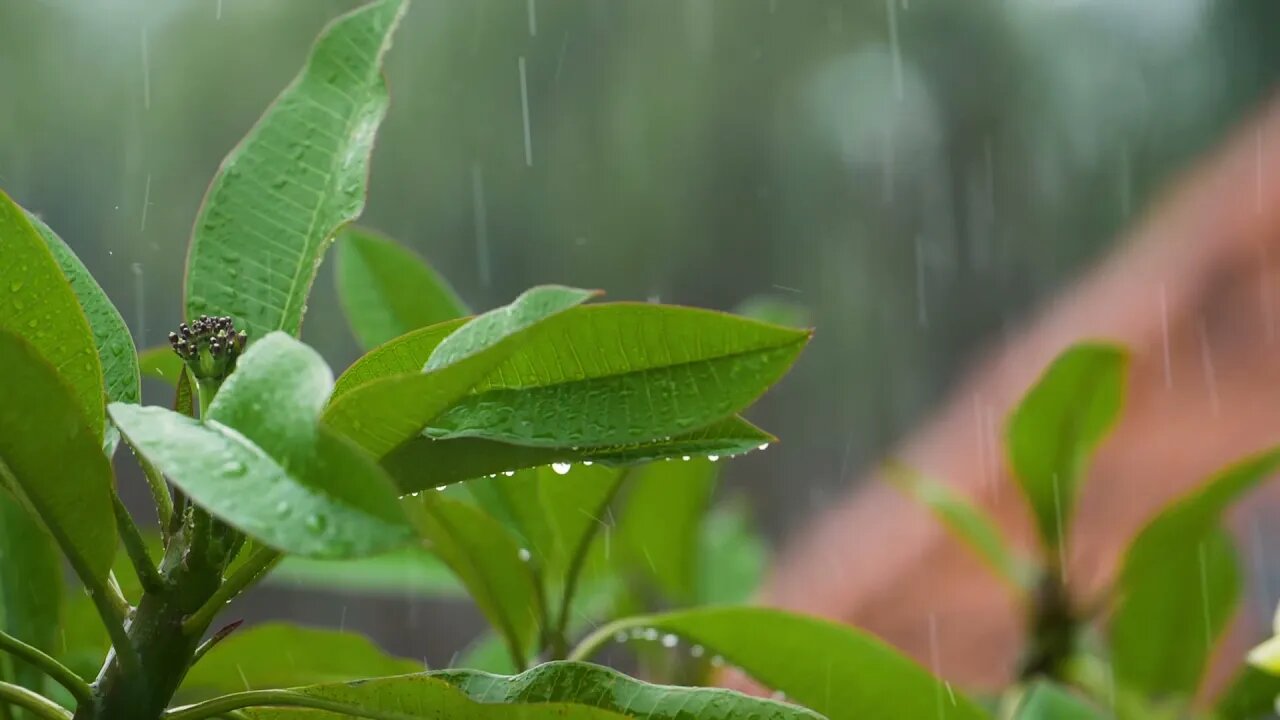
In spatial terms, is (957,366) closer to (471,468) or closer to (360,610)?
(360,610)

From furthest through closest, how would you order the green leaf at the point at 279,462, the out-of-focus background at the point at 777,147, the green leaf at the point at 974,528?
1. the out-of-focus background at the point at 777,147
2. the green leaf at the point at 974,528
3. the green leaf at the point at 279,462

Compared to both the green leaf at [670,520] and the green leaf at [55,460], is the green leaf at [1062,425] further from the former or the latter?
the green leaf at [55,460]

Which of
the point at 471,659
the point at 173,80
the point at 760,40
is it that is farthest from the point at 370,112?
the point at 760,40

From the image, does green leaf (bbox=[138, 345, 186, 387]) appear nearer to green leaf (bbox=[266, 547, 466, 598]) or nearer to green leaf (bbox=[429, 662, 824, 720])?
green leaf (bbox=[429, 662, 824, 720])

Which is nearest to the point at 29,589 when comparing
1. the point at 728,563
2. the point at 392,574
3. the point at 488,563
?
the point at 488,563

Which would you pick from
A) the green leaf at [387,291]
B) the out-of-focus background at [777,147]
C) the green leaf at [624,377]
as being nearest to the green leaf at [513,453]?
the green leaf at [624,377]

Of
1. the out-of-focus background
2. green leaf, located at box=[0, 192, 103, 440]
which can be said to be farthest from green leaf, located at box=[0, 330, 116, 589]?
the out-of-focus background
